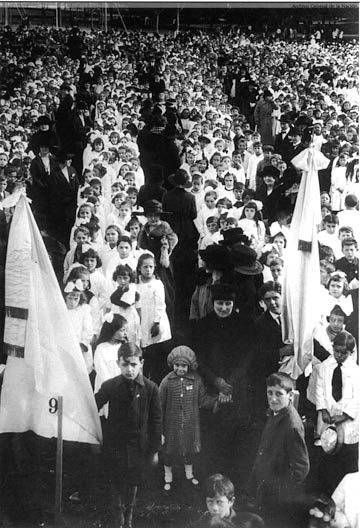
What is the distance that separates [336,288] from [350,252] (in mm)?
299

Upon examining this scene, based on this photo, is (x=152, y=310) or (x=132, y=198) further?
(x=132, y=198)

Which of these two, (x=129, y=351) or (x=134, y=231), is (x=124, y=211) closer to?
(x=134, y=231)

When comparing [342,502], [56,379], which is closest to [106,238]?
[56,379]

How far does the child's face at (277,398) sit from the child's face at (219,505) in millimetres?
749

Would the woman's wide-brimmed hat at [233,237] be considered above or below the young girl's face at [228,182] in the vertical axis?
below

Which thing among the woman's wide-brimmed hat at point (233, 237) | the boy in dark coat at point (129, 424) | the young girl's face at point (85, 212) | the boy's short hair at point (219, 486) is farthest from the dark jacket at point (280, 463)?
the young girl's face at point (85, 212)

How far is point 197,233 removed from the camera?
19.8 feet

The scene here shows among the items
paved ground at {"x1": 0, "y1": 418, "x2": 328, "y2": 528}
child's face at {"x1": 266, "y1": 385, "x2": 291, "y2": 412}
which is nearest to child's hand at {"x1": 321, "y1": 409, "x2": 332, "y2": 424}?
paved ground at {"x1": 0, "y1": 418, "x2": 328, "y2": 528}

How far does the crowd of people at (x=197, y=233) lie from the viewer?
5.80 metres

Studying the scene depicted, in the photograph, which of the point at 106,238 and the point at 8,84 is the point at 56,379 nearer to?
the point at 106,238

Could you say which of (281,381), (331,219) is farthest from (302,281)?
(281,381)

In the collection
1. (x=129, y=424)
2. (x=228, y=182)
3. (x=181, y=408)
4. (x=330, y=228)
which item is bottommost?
(x=129, y=424)

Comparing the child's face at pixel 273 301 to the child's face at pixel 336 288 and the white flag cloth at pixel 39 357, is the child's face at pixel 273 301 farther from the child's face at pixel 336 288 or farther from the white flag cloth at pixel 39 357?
the white flag cloth at pixel 39 357

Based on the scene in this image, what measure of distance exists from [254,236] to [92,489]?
2.27 meters
